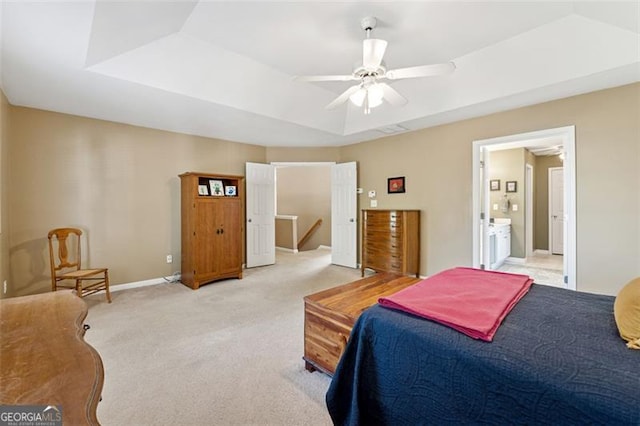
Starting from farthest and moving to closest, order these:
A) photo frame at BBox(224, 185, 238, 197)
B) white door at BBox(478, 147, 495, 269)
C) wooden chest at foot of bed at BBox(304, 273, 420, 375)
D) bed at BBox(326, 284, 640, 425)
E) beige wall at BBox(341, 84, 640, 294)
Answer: photo frame at BBox(224, 185, 238, 197), white door at BBox(478, 147, 495, 269), beige wall at BBox(341, 84, 640, 294), wooden chest at foot of bed at BBox(304, 273, 420, 375), bed at BBox(326, 284, 640, 425)

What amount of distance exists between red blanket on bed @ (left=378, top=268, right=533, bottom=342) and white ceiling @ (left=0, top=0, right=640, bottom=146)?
2.21 metres

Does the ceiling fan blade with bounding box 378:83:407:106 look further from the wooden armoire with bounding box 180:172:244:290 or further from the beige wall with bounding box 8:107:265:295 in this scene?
the beige wall with bounding box 8:107:265:295

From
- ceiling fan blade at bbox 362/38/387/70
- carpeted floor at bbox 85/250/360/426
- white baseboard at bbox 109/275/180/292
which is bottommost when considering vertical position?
carpeted floor at bbox 85/250/360/426

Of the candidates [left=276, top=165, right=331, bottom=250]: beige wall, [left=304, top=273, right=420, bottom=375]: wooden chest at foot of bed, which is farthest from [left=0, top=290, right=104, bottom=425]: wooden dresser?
[left=276, top=165, right=331, bottom=250]: beige wall

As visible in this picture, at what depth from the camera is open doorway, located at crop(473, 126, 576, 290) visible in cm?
325

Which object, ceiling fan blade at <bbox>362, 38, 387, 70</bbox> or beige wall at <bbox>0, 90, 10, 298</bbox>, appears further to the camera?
beige wall at <bbox>0, 90, 10, 298</bbox>

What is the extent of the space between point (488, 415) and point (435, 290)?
79 cm

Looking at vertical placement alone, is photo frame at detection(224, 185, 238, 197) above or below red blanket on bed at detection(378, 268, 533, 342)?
above

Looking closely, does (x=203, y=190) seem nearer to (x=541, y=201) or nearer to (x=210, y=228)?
(x=210, y=228)

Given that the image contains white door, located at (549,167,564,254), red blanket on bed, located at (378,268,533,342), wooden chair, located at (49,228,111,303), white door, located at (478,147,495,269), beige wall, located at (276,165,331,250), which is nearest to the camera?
red blanket on bed, located at (378,268,533,342)

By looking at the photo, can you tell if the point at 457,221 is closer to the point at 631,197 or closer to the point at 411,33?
the point at 631,197

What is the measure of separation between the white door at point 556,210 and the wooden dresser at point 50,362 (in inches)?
337

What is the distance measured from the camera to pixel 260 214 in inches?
222

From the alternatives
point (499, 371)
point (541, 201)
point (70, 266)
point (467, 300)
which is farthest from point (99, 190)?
point (541, 201)
